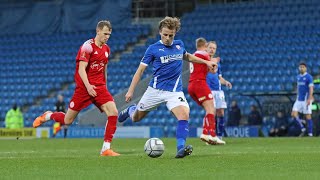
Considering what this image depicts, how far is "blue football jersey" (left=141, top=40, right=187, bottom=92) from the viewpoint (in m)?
12.8

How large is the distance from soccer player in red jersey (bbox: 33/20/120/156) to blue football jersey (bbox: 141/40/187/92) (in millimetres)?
1037

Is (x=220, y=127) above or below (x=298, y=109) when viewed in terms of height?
below

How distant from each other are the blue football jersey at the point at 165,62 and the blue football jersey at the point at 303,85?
12735mm

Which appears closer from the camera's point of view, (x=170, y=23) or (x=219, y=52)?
(x=170, y=23)

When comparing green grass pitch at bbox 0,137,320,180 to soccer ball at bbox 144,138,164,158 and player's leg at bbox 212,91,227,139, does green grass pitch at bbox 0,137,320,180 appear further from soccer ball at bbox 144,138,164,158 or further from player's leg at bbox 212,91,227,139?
player's leg at bbox 212,91,227,139

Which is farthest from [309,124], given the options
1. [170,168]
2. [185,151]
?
[170,168]

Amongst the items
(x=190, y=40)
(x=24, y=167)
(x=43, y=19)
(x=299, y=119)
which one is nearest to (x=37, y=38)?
(x=43, y=19)

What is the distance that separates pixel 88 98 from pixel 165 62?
1.77 m

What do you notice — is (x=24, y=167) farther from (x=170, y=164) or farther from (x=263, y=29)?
(x=263, y=29)

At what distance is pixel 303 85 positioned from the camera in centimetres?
2548

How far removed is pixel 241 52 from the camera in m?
34.0

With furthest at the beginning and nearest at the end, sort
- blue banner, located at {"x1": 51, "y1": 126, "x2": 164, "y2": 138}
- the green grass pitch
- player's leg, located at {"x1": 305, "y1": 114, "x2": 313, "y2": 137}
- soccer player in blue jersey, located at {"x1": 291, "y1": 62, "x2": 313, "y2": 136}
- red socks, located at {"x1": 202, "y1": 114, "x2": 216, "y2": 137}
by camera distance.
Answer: blue banner, located at {"x1": 51, "y1": 126, "x2": 164, "y2": 138} < player's leg, located at {"x1": 305, "y1": 114, "x2": 313, "y2": 137} < soccer player in blue jersey, located at {"x1": 291, "y1": 62, "x2": 313, "y2": 136} < red socks, located at {"x1": 202, "y1": 114, "x2": 216, "y2": 137} < the green grass pitch

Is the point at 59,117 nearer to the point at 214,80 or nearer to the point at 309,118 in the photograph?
the point at 214,80

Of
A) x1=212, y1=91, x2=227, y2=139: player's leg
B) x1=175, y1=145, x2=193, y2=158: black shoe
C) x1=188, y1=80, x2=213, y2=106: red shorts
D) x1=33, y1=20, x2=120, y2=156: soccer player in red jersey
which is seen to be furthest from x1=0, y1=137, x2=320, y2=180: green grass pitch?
x1=212, y1=91, x2=227, y2=139: player's leg
